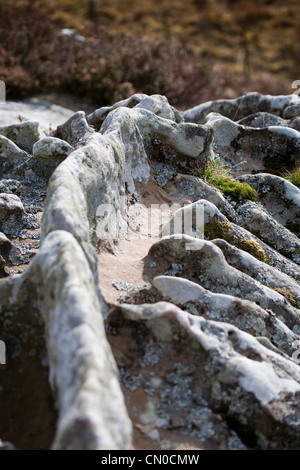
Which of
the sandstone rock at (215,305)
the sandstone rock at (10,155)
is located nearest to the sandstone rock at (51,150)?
the sandstone rock at (10,155)

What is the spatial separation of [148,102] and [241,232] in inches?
127

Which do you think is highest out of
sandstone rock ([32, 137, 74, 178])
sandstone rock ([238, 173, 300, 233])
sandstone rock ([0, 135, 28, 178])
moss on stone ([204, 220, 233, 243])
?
sandstone rock ([32, 137, 74, 178])

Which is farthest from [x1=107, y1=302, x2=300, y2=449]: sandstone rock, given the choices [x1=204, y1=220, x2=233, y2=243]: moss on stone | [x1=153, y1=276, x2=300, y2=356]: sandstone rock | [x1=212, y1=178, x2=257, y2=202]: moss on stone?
[x1=212, y1=178, x2=257, y2=202]: moss on stone

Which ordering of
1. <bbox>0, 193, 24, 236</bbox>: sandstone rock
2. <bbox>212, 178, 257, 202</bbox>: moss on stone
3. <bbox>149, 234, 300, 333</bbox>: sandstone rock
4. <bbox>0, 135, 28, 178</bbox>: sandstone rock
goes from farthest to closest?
1. <bbox>0, 135, 28, 178</bbox>: sandstone rock
2. <bbox>212, 178, 257, 202</bbox>: moss on stone
3. <bbox>0, 193, 24, 236</bbox>: sandstone rock
4. <bbox>149, 234, 300, 333</bbox>: sandstone rock

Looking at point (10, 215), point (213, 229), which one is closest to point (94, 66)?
point (10, 215)

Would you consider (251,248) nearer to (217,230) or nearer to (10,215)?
(217,230)

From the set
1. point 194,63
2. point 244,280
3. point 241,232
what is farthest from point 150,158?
point 194,63

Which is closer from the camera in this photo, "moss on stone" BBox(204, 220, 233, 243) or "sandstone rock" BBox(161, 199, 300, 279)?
"sandstone rock" BBox(161, 199, 300, 279)

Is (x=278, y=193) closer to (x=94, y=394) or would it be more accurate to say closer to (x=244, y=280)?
(x=244, y=280)

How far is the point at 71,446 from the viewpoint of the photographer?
331 cm

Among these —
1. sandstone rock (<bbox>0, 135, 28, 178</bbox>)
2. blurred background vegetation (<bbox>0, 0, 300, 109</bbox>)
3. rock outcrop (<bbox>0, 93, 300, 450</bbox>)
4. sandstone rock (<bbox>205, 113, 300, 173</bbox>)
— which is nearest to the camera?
rock outcrop (<bbox>0, 93, 300, 450</bbox>)

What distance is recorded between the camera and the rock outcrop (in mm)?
4105

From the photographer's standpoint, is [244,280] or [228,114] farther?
[228,114]

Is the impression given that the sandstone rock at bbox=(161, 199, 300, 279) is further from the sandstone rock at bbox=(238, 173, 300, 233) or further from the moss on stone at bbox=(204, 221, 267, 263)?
the sandstone rock at bbox=(238, 173, 300, 233)
